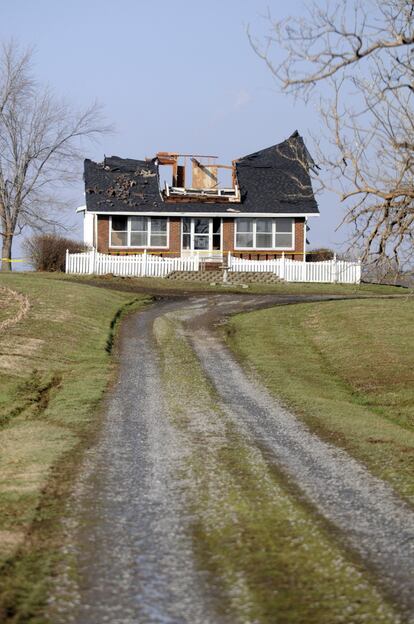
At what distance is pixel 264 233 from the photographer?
5412 centimetres

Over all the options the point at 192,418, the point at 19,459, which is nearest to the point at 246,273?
the point at 192,418

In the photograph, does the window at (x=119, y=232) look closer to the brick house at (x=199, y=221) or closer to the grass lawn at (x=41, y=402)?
the brick house at (x=199, y=221)

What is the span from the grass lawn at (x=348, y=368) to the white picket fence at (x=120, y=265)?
16.5 metres

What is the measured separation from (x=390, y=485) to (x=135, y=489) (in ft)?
9.38

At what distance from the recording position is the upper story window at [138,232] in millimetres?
54031

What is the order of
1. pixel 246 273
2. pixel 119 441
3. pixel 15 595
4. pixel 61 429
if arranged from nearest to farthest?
pixel 15 595 < pixel 119 441 < pixel 61 429 < pixel 246 273

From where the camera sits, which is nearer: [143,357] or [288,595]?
[288,595]

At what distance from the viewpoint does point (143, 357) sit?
22.7m

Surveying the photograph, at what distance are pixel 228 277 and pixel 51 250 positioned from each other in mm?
11430

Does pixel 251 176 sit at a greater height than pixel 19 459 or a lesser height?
greater

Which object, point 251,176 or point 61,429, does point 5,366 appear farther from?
point 251,176

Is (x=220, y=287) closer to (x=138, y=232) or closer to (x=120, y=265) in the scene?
(x=120, y=265)

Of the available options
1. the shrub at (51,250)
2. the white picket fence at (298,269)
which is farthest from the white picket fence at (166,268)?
the shrub at (51,250)

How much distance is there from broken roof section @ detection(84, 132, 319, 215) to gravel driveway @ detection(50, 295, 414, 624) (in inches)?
Result: 1493
